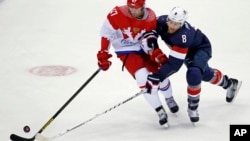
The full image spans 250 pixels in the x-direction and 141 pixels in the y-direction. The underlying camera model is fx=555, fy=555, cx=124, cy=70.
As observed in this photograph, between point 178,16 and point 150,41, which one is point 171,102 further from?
point 178,16

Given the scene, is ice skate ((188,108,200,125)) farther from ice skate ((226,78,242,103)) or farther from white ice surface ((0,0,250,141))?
ice skate ((226,78,242,103))

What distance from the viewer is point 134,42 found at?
3836 mm

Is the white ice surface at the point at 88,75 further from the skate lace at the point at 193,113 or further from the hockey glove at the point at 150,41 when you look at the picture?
the hockey glove at the point at 150,41

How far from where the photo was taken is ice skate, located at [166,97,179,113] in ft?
13.3

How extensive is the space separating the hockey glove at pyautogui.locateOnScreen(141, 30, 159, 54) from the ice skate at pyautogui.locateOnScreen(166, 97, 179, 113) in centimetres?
47

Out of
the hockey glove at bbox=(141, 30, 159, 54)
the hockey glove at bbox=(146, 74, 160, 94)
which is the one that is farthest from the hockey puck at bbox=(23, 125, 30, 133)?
the hockey glove at bbox=(141, 30, 159, 54)

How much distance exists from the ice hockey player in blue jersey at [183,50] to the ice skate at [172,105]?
215 mm

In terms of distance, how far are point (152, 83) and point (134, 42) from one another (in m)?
0.35

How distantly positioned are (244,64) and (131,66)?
164cm

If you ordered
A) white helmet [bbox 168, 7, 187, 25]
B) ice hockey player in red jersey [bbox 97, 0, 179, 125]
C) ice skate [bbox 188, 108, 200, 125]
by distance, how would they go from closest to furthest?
white helmet [bbox 168, 7, 187, 25] → ice hockey player in red jersey [bbox 97, 0, 179, 125] → ice skate [bbox 188, 108, 200, 125]

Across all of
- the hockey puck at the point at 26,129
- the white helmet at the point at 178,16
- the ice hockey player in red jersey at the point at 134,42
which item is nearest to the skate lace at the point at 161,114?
the ice hockey player in red jersey at the point at 134,42

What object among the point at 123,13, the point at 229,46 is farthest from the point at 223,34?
the point at 123,13

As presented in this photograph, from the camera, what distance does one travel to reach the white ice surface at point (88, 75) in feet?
12.6

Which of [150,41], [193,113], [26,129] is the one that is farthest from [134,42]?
[26,129]
